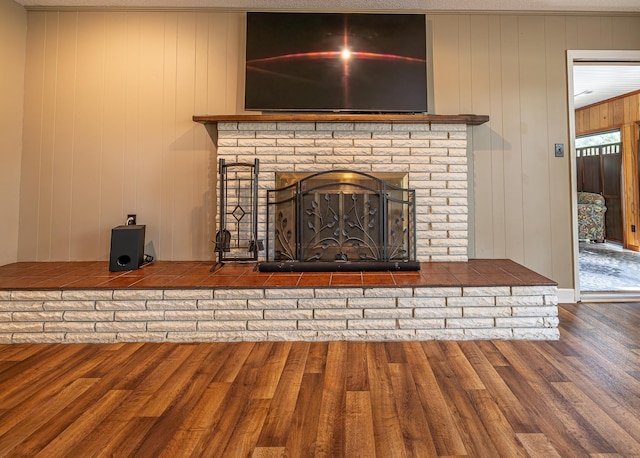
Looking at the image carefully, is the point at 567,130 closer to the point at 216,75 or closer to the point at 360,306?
the point at 360,306

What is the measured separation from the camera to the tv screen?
284 cm

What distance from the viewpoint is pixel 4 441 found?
1215 mm

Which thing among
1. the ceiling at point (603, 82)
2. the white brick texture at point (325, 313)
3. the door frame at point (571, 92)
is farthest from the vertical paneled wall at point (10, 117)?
the ceiling at point (603, 82)

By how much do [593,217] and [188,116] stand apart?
21.8ft

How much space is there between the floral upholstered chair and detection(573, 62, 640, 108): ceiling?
5.57ft

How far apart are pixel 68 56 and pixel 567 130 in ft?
14.1

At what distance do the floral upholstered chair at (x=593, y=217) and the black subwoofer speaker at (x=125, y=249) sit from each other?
6896mm

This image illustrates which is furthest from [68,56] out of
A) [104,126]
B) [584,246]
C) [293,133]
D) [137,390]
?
[584,246]

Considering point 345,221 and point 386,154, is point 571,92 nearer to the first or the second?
point 386,154

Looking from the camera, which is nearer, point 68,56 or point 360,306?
point 360,306

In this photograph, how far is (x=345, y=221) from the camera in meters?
2.71


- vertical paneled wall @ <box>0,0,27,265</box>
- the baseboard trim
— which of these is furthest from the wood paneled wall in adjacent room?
vertical paneled wall @ <box>0,0,27,265</box>

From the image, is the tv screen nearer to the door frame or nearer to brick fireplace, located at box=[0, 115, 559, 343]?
the door frame

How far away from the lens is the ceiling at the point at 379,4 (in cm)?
283
